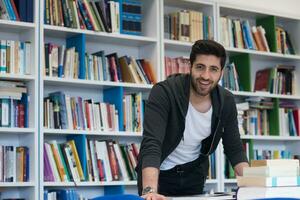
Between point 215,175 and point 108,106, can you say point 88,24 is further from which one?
point 215,175

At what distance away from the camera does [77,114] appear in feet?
14.9

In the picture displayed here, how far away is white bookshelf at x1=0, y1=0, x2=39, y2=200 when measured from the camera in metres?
4.22

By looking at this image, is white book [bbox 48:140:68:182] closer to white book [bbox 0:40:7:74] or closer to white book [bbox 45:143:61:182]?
white book [bbox 45:143:61:182]

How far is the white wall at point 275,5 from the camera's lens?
18.7 ft

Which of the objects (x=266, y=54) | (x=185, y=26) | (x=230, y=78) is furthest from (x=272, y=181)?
(x=266, y=54)

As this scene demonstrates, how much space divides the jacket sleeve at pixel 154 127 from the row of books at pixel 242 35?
2.78 m

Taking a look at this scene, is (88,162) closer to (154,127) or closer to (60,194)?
(60,194)

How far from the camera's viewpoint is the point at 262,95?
217 inches

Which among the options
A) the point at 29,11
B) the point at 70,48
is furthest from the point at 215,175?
the point at 29,11

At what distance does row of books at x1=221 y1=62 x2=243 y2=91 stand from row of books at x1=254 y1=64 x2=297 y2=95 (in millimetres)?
393

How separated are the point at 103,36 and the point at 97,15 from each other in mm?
169

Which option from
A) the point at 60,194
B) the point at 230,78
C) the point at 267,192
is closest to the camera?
the point at 267,192

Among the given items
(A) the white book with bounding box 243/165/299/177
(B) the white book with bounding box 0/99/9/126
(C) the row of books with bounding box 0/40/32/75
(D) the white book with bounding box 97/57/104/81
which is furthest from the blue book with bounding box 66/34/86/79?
(A) the white book with bounding box 243/165/299/177

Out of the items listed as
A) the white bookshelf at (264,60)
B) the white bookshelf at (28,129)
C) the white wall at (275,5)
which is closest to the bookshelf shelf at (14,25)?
the white bookshelf at (28,129)
